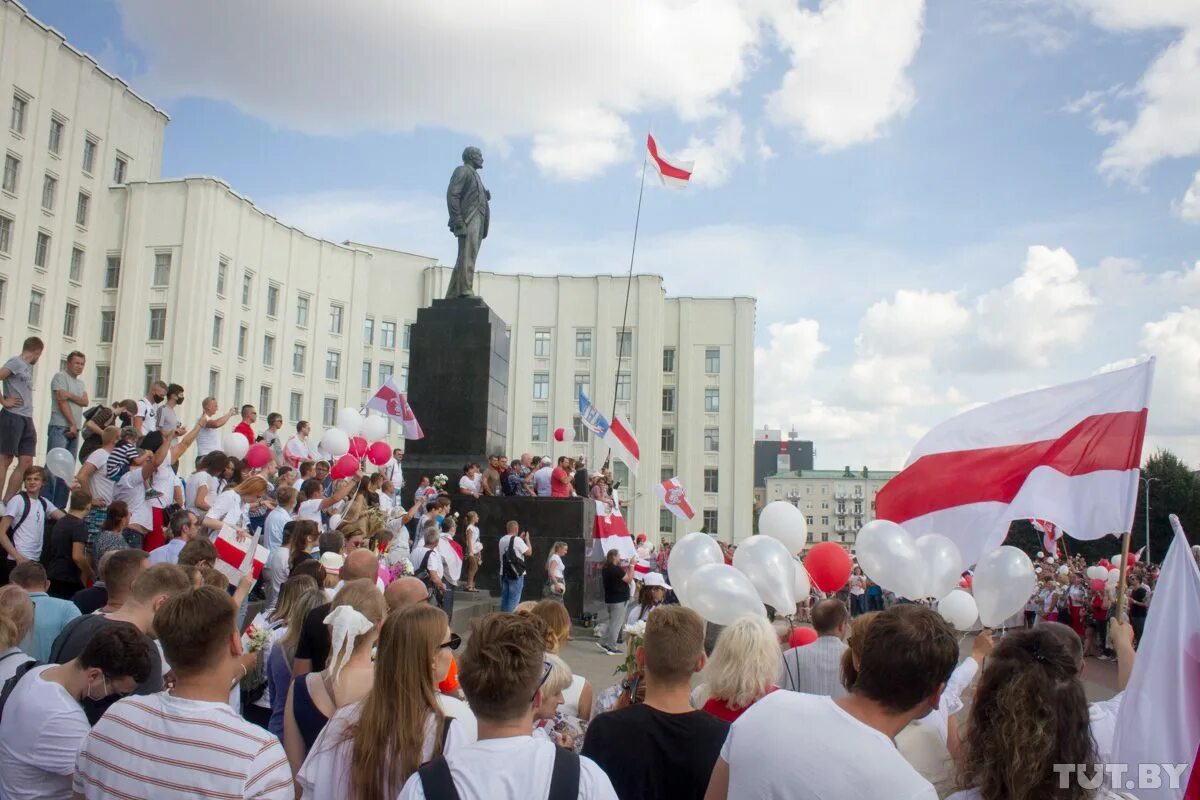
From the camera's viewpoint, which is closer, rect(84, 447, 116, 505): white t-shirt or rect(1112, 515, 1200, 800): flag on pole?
rect(1112, 515, 1200, 800): flag on pole

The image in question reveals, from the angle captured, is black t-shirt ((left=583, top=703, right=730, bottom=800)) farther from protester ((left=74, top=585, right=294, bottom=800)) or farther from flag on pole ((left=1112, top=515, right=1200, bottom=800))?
flag on pole ((left=1112, top=515, right=1200, bottom=800))

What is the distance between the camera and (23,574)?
4930 mm

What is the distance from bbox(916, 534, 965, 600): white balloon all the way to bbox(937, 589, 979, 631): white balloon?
109 centimetres

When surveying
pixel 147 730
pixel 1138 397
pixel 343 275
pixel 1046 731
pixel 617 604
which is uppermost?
pixel 343 275

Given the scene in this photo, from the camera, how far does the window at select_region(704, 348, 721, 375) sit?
55.1m

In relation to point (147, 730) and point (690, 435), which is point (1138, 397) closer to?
point (147, 730)

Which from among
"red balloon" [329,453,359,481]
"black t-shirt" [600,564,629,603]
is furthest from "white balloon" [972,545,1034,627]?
"black t-shirt" [600,564,629,603]

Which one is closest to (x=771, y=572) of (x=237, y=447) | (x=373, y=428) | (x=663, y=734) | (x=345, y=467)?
(x=663, y=734)

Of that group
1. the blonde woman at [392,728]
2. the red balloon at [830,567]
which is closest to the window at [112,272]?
the red balloon at [830,567]

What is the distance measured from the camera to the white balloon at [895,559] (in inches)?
219

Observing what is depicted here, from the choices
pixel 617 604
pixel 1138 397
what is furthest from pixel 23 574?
pixel 617 604

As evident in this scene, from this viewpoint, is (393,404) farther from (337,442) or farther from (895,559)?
(895,559)

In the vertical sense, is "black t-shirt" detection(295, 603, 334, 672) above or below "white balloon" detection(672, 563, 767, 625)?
below

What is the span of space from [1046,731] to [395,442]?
4842 centimetres
